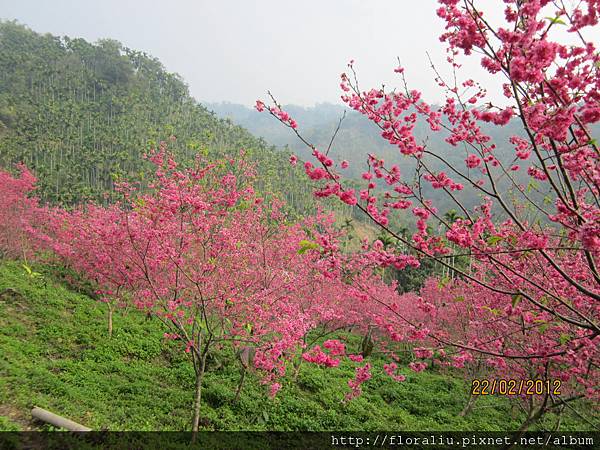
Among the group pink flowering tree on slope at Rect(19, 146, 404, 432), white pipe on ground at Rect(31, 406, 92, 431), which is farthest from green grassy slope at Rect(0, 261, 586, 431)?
pink flowering tree on slope at Rect(19, 146, 404, 432)

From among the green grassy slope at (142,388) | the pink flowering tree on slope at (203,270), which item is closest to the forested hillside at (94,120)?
the green grassy slope at (142,388)

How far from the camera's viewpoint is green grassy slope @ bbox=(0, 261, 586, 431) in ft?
23.2

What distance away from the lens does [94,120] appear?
56.2m

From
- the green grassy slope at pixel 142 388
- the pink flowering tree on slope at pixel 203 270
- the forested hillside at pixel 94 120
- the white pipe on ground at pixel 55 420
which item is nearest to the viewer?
the white pipe on ground at pixel 55 420

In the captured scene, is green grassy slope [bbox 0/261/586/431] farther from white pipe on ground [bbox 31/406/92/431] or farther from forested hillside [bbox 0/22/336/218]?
forested hillside [bbox 0/22/336/218]

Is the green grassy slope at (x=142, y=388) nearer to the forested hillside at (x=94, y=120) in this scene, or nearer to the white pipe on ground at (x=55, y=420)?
the white pipe on ground at (x=55, y=420)

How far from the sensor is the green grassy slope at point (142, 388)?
23.2 ft

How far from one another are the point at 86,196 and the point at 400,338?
39.0m

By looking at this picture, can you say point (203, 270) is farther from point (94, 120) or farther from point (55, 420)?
→ point (94, 120)

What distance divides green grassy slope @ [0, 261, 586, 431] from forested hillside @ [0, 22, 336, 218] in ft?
75.3

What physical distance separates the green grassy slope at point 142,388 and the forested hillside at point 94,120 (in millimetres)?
22944

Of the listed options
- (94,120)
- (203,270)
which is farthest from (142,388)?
(94,120)

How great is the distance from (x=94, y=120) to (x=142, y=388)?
196 feet

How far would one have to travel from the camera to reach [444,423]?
10.8 meters
